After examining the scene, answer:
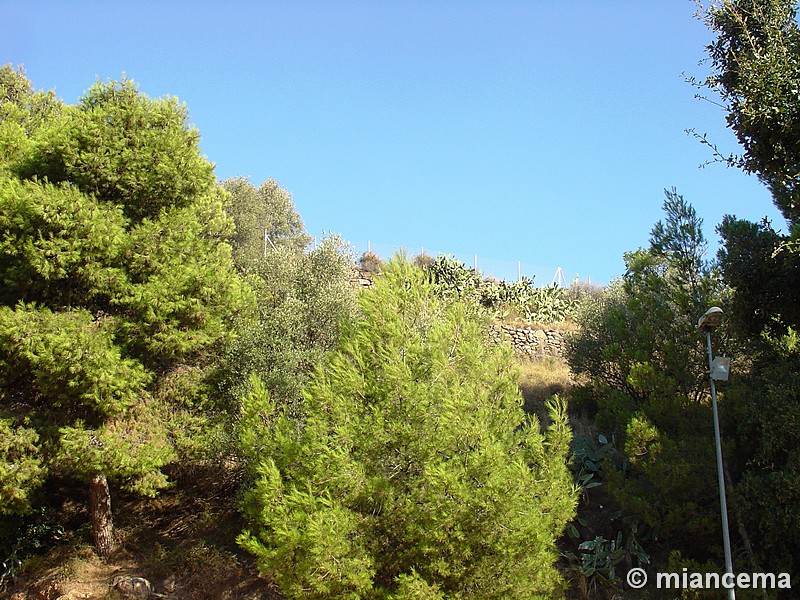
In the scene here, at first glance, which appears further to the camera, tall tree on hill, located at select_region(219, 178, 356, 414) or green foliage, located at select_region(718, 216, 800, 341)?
tall tree on hill, located at select_region(219, 178, 356, 414)

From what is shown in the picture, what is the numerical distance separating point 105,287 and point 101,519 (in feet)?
16.3

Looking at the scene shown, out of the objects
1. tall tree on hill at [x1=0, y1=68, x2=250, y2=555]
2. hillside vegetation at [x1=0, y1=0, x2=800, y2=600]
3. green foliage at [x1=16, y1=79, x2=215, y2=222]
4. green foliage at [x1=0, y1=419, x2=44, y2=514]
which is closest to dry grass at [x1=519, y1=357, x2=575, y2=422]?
hillside vegetation at [x1=0, y1=0, x2=800, y2=600]

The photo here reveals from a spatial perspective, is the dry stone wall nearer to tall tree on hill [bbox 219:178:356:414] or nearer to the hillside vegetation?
tall tree on hill [bbox 219:178:356:414]

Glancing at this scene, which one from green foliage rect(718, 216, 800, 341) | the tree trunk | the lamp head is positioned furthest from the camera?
the tree trunk

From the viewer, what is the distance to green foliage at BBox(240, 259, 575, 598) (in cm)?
913

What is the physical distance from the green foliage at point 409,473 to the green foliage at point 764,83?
16.7ft

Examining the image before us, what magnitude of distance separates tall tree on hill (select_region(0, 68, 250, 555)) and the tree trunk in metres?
0.03

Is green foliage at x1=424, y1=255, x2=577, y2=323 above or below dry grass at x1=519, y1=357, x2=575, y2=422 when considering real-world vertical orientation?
above

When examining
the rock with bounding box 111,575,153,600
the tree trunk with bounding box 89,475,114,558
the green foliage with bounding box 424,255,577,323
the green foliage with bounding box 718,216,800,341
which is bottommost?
the rock with bounding box 111,575,153,600

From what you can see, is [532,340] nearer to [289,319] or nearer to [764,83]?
[289,319]

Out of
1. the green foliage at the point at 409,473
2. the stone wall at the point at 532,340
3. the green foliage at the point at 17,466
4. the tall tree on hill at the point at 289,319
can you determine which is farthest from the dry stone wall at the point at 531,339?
the green foliage at the point at 17,466

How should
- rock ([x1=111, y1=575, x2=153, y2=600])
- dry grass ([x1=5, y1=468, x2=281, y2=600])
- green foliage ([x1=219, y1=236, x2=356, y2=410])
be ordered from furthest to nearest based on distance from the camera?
green foliage ([x1=219, y1=236, x2=356, y2=410]) < dry grass ([x1=5, y1=468, x2=281, y2=600]) < rock ([x1=111, y1=575, x2=153, y2=600])

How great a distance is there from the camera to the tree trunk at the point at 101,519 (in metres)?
Result: 13.5

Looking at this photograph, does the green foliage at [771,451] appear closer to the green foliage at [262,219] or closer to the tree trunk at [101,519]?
the tree trunk at [101,519]
